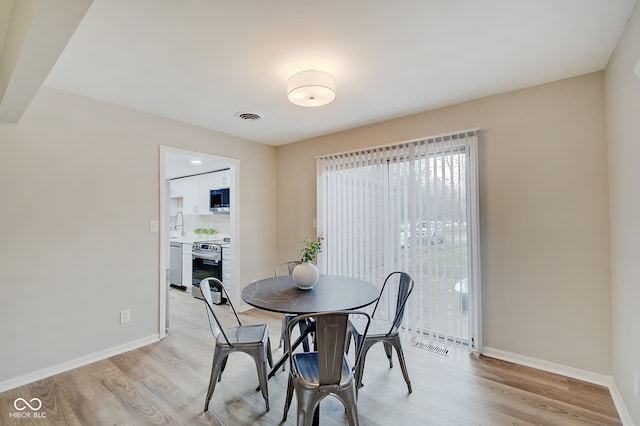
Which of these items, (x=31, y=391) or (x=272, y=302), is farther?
(x=31, y=391)

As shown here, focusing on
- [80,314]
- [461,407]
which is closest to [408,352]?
[461,407]

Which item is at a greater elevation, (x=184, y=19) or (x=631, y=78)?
(x=184, y=19)

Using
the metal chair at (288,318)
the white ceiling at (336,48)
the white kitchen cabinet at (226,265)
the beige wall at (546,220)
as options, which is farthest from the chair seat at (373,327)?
the white kitchen cabinet at (226,265)

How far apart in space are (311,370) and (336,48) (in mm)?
2037

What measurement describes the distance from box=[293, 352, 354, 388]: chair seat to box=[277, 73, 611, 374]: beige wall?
68.9 inches

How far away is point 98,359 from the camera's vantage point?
2.67 metres

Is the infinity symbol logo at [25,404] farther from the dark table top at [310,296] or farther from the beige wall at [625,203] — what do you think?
the beige wall at [625,203]

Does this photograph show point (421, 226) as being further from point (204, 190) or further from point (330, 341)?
point (204, 190)

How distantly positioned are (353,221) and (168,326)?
248 centimetres

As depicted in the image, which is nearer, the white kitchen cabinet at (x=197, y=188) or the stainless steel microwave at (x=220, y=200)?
the stainless steel microwave at (x=220, y=200)

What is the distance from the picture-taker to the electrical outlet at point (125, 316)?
286 cm

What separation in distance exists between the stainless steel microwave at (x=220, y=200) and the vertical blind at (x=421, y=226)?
2363mm

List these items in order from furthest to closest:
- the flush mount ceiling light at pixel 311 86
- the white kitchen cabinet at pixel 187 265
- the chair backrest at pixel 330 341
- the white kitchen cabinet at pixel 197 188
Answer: the white kitchen cabinet at pixel 197 188, the white kitchen cabinet at pixel 187 265, the flush mount ceiling light at pixel 311 86, the chair backrest at pixel 330 341

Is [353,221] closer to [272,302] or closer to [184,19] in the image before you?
[272,302]
